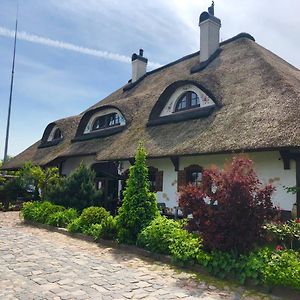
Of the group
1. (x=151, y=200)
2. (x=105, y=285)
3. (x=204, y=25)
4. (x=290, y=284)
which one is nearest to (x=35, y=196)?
(x=151, y=200)

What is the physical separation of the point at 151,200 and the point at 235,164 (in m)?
3.32

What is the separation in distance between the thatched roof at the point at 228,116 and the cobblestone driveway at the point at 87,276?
156 inches

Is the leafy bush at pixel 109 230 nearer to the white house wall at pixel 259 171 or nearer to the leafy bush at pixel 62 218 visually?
the leafy bush at pixel 62 218

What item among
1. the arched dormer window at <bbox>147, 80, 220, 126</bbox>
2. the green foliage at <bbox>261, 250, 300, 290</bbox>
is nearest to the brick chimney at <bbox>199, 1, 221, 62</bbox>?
the arched dormer window at <bbox>147, 80, 220, 126</bbox>

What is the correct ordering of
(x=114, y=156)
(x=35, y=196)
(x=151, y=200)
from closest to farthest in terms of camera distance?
(x=151, y=200), (x=114, y=156), (x=35, y=196)

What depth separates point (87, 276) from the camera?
231 inches

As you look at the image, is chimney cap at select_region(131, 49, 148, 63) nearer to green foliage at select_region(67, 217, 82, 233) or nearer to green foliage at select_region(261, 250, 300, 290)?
green foliage at select_region(67, 217, 82, 233)

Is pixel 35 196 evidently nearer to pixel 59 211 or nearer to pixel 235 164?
pixel 59 211

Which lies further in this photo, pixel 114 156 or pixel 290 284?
pixel 114 156

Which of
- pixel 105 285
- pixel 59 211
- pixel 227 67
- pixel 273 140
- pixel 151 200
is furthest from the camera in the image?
pixel 227 67

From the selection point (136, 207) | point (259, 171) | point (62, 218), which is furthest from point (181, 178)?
point (62, 218)

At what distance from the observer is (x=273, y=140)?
810 centimetres

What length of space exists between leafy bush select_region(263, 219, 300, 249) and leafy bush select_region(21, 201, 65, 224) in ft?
25.6

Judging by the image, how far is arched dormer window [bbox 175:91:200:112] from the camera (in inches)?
499
